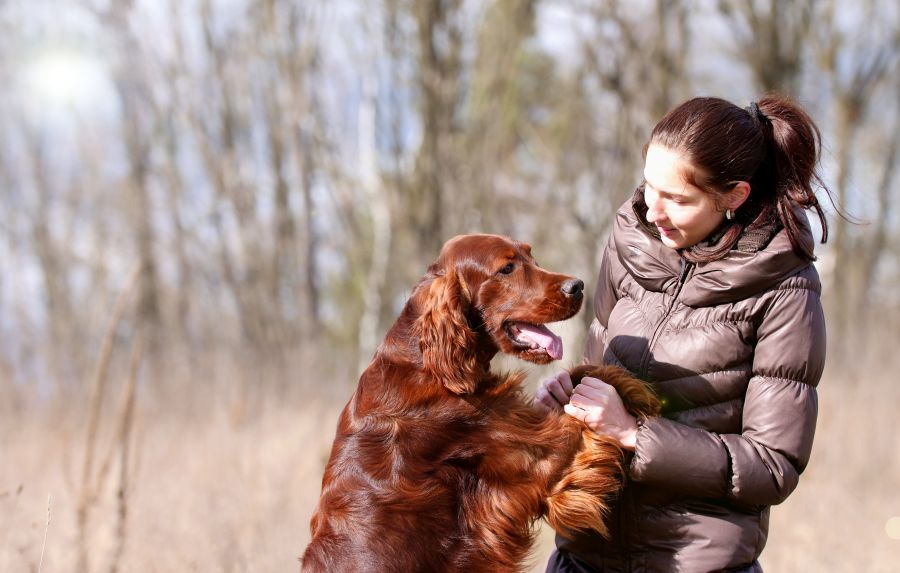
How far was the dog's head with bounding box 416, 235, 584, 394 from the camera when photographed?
2508 mm

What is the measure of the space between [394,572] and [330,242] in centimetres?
1343

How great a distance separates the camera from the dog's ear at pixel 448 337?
2.31 m

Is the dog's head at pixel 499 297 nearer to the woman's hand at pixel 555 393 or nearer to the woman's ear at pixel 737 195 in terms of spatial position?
the woman's hand at pixel 555 393

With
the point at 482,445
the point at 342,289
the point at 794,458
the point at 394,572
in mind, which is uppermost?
the point at 794,458

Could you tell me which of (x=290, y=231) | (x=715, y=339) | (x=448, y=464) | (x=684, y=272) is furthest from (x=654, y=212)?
(x=290, y=231)

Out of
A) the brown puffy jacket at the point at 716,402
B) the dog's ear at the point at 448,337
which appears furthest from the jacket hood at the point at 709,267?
the dog's ear at the point at 448,337

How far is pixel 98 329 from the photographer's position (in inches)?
420

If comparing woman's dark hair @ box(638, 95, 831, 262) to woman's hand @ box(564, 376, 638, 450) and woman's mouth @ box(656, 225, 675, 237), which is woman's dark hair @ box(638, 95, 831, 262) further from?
woman's hand @ box(564, 376, 638, 450)

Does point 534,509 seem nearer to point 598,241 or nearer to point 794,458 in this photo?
point 794,458

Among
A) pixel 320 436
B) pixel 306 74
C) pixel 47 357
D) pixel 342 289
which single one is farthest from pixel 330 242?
pixel 320 436

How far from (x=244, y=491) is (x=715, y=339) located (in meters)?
3.93

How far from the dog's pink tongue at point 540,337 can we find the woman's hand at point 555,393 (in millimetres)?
182

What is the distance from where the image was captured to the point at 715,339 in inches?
76.2

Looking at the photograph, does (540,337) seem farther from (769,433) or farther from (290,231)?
(290,231)
